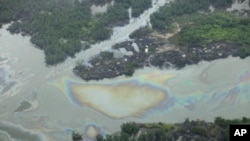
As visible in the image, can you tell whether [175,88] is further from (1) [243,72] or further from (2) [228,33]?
(2) [228,33]

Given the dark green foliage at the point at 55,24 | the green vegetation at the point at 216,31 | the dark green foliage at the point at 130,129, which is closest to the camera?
the dark green foliage at the point at 130,129

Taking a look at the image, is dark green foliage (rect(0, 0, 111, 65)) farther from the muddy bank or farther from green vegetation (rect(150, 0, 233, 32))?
green vegetation (rect(150, 0, 233, 32))

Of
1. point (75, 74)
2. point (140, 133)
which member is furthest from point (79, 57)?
point (140, 133)

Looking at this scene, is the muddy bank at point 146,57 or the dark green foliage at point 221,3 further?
the dark green foliage at point 221,3

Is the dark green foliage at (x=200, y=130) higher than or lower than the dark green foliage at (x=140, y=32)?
lower

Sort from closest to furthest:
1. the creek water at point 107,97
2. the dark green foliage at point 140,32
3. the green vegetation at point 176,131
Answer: the green vegetation at point 176,131 → the creek water at point 107,97 → the dark green foliage at point 140,32

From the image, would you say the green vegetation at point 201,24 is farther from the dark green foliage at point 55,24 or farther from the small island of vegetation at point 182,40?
the dark green foliage at point 55,24

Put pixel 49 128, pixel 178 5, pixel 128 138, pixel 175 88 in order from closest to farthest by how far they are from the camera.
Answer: pixel 128 138
pixel 49 128
pixel 175 88
pixel 178 5

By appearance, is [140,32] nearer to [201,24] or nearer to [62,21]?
[201,24]

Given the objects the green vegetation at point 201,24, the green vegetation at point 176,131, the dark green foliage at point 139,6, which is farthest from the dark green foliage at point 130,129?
the dark green foliage at point 139,6
